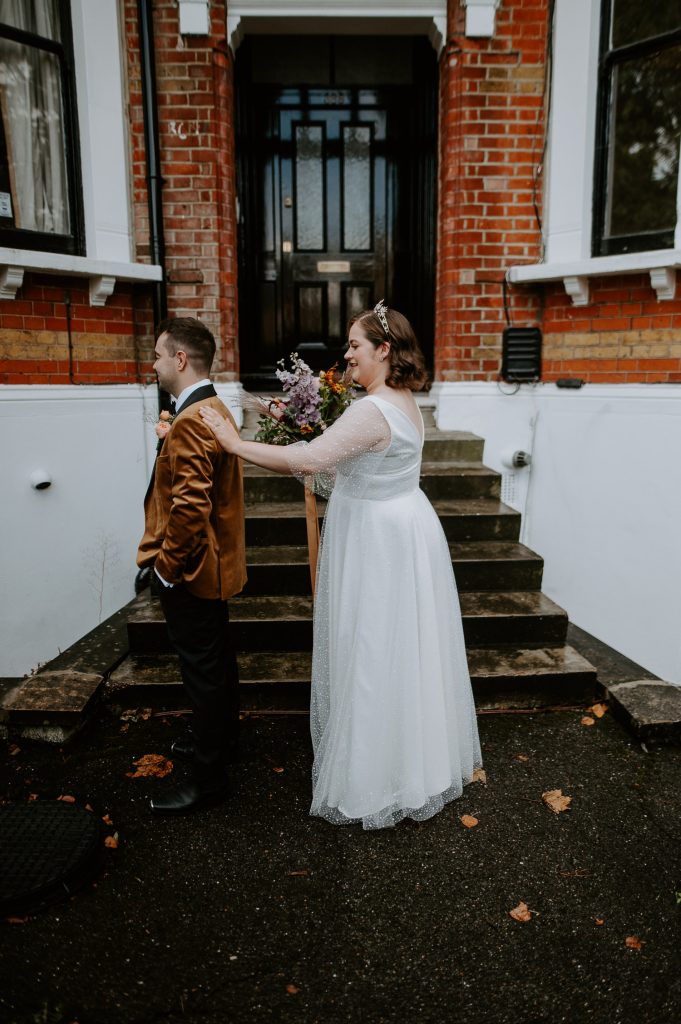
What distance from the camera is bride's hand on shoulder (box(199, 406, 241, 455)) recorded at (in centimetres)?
268

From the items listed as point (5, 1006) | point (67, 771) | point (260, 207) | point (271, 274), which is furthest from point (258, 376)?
point (5, 1006)

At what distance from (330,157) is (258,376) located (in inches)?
82.3

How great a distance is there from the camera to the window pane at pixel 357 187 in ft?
21.3

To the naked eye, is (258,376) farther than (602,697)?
Yes

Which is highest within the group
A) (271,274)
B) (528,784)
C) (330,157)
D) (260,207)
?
(330,157)

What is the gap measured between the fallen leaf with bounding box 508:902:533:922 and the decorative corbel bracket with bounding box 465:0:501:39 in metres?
5.69

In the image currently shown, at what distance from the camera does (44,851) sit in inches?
105

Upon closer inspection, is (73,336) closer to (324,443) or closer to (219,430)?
(219,430)

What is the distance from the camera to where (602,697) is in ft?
12.6

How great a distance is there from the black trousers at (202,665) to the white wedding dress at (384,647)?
0.46 m

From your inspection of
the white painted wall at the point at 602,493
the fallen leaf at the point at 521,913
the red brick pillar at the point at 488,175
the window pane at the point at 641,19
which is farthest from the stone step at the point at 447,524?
the window pane at the point at 641,19

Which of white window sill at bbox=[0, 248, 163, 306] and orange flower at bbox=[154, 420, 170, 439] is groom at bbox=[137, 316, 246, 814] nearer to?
orange flower at bbox=[154, 420, 170, 439]

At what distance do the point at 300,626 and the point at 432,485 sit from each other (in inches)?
62.2

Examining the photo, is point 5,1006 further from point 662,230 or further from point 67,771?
point 662,230
